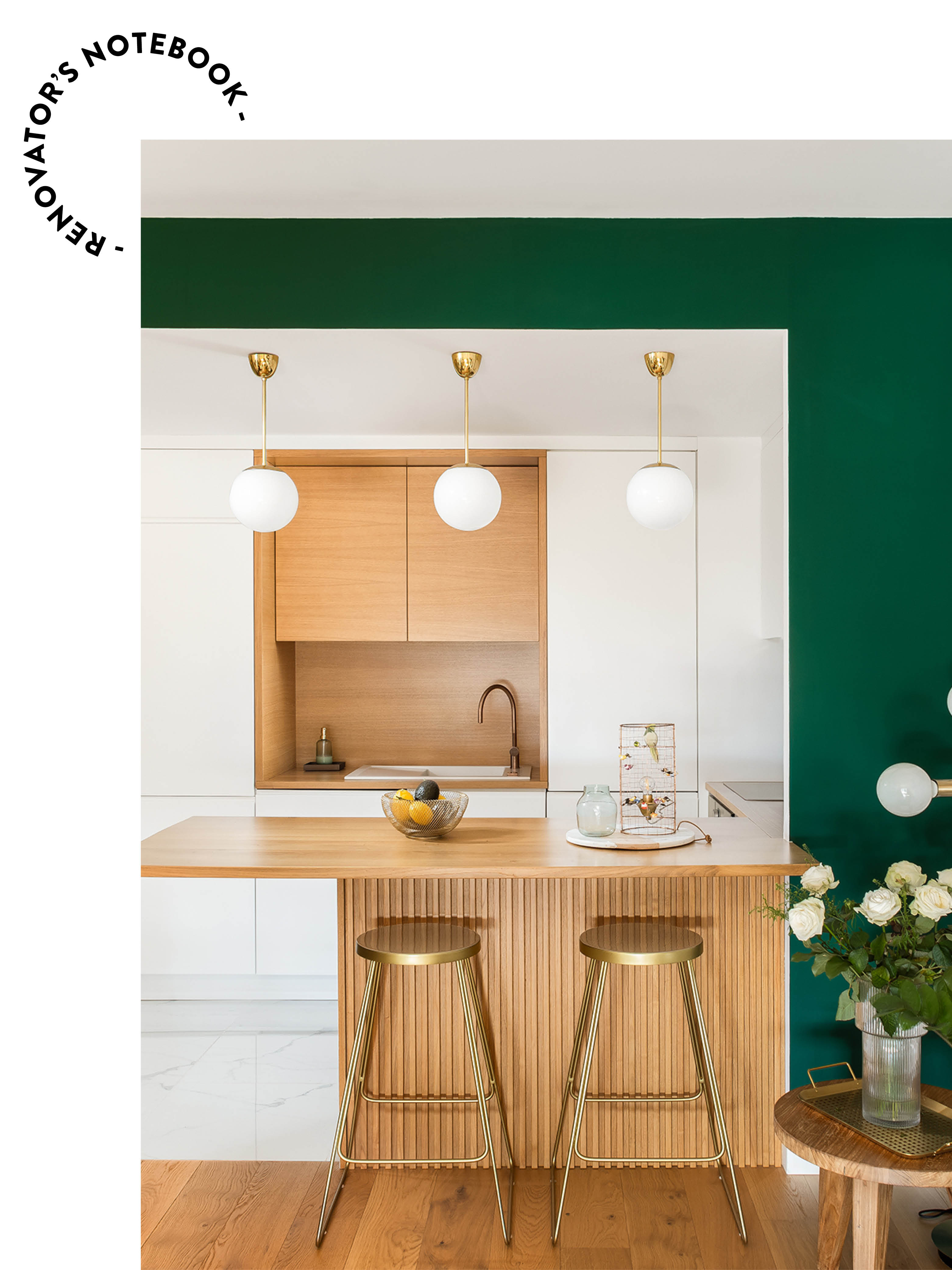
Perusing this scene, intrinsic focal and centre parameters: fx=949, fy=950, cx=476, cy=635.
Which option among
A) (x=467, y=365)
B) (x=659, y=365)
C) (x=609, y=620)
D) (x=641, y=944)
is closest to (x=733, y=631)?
(x=609, y=620)

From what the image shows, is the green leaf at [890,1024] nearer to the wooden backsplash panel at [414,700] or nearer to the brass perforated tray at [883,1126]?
the brass perforated tray at [883,1126]

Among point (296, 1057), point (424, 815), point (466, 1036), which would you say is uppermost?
point (424, 815)

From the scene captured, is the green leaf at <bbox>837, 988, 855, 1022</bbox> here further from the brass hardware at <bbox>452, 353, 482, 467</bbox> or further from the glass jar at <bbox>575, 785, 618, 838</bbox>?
the brass hardware at <bbox>452, 353, 482, 467</bbox>

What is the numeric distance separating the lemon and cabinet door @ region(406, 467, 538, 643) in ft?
5.04

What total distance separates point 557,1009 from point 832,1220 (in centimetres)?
80

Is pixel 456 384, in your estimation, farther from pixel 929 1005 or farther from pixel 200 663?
pixel 929 1005

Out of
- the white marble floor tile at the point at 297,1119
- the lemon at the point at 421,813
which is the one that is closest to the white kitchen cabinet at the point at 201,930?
the white marble floor tile at the point at 297,1119

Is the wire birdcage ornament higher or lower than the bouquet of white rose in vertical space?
higher

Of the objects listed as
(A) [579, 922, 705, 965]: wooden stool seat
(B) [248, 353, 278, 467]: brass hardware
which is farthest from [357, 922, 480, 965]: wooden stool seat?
(B) [248, 353, 278, 467]: brass hardware

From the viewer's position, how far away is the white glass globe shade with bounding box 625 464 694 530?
7.98 ft

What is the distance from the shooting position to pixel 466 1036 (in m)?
2.52

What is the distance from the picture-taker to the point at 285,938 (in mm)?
3729

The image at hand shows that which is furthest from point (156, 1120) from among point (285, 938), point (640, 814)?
point (640, 814)

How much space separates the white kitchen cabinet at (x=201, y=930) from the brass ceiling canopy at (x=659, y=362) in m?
2.44
